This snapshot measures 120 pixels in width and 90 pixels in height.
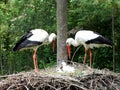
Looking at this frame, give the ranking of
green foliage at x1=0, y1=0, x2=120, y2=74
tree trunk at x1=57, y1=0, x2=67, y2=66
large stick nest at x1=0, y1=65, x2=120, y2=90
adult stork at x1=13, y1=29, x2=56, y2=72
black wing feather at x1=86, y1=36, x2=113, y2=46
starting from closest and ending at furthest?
large stick nest at x1=0, y1=65, x2=120, y2=90, adult stork at x1=13, y1=29, x2=56, y2=72, black wing feather at x1=86, y1=36, x2=113, y2=46, tree trunk at x1=57, y1=0, x2=67, y2=66, green foliage at x1=0, y1=0, x2=120, y2=74

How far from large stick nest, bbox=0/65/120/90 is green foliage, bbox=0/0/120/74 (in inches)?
159

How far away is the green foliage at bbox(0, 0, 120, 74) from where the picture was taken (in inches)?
518

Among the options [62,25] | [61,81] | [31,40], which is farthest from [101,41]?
[61,81]

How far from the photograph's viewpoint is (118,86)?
9.10 meters

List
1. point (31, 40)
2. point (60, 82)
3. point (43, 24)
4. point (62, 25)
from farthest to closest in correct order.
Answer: point (43, 24) → point (62, 25) → point (31, 40) → point (60, 82)

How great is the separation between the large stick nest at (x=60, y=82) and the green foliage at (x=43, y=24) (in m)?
4.03

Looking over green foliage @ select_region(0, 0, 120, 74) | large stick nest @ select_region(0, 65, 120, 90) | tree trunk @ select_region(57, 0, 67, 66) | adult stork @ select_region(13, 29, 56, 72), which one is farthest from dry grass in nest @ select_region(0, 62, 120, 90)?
green foliage @ select_region(0, 0, 120, 74)

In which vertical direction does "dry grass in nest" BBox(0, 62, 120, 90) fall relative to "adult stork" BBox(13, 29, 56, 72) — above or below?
below

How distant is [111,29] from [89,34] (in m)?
3.57

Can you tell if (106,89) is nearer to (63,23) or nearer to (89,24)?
(63,23)

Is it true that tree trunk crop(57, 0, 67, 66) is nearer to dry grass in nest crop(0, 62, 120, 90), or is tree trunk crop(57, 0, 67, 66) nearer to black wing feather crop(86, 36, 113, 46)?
black wing feather crop(86, 36, 113, 46)

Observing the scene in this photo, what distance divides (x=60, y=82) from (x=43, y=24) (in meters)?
6.09

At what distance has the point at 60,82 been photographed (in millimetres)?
8305

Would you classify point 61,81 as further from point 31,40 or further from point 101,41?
point 101,41
